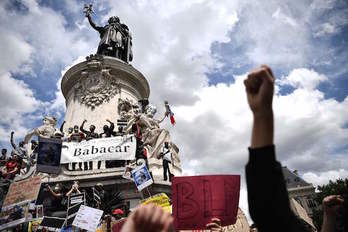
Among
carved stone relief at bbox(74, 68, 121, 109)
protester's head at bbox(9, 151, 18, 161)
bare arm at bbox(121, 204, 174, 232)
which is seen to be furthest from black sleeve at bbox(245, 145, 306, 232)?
carved stone relief at bbox(74, 68, 121, 109)

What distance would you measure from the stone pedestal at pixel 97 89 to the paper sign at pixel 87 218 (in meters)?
7.46

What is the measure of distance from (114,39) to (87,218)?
51.3 feet

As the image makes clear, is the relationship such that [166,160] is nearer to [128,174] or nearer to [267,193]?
[128,174]

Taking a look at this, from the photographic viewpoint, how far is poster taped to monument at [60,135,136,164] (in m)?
8.44

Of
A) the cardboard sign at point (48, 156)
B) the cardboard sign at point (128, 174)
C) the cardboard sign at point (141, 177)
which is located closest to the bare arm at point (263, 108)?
the cardboard sign at point (141, 177)

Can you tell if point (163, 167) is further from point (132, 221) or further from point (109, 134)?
point (132, 221)

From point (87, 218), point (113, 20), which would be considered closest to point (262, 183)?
point (87, 218)

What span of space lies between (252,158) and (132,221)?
0.50 meters

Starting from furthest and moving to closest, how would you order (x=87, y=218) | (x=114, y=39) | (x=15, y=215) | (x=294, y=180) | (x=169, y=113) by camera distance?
(x=294, y=180) < (x=114, y=39) < (x=169, y=113) < (x=15, y=215) < (x=87, y=218)

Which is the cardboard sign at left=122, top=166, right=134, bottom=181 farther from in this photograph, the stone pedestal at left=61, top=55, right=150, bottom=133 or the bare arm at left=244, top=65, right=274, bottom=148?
the bare arm at left=244, top=65, right=274, bottom=148

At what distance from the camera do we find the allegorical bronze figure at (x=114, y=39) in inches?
702

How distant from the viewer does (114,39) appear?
60.5 feet

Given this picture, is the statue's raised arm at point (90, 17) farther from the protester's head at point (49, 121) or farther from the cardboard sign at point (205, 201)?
the cardboard sign at point (205, 201)

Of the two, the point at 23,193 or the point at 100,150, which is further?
the point at 100,150
